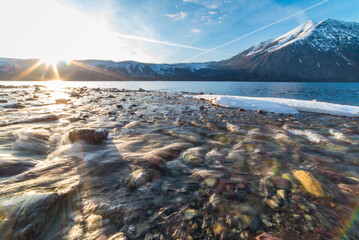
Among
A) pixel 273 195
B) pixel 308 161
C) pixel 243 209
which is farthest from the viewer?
pixel 308 161

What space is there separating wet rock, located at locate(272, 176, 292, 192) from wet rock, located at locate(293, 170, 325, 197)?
0.21 metres

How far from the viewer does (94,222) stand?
5.51 feet

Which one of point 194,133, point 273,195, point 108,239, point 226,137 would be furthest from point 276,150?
point 108,239

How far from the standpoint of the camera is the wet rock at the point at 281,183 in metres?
2.41

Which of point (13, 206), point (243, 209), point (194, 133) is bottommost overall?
point (194, 133)

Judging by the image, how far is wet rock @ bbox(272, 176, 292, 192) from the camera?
94.7 inches

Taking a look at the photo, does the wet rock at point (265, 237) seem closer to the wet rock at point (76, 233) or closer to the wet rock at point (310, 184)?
the wet rock at point (310, 184)

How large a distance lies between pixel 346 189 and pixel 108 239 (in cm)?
344

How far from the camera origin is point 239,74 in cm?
19750

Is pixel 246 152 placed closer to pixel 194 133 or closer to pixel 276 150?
pixel 276 150

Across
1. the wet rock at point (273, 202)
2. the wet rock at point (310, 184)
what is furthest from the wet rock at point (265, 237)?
the wet rock at point (310, 184)

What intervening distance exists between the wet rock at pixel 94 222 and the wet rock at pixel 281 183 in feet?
8.24

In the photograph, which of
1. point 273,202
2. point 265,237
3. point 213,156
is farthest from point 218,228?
point 213,156

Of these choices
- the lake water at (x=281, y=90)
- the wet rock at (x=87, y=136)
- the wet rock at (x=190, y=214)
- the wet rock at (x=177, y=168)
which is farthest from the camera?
the lake water at (x=281, y=90)
